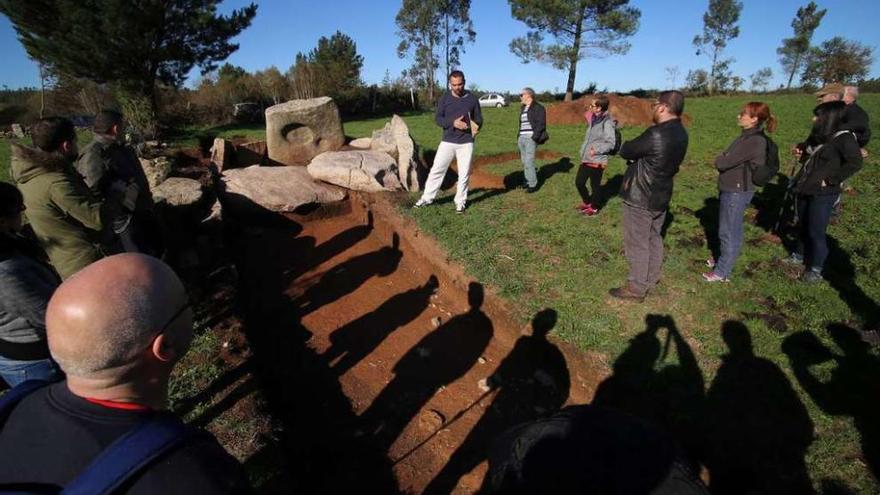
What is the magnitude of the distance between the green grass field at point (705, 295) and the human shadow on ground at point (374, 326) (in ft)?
2.34

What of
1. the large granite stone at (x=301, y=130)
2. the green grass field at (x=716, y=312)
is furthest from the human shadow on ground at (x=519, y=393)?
the large granite stone at (x=301, y=130)

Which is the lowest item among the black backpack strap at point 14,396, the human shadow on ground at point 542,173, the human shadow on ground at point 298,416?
the human shadow on ground at point 298,416

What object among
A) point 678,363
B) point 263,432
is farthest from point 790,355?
point 263,432

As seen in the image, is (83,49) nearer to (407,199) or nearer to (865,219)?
(407,199)

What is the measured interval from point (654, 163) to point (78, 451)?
164 inches

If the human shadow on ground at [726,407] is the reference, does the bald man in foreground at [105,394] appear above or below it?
above

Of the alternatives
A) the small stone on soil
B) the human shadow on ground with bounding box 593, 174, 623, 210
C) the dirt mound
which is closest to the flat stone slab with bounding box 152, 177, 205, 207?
the small stone on soil

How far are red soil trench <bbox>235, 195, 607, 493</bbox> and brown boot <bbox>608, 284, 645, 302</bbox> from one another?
0.77m

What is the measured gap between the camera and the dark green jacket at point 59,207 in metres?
2.96

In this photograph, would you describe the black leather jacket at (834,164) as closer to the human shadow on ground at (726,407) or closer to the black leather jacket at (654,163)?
the black leather jacket at (654,163)

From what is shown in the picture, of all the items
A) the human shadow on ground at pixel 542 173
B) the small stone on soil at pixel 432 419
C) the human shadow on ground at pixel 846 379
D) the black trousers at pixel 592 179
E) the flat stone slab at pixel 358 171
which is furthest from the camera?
the human shadow on ground at pixel 542 173

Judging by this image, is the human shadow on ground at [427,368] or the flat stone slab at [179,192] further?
the flat stone slab at [179,192]

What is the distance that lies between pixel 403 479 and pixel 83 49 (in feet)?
56.7

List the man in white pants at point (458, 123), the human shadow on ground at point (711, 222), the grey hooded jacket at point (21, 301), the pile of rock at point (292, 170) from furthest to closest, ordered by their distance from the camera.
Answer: the pile of rock at point (292, 170) < the man in white pants at point (458, 123) < the human shadow on ground at point (711, 222) < the grey hooded jacket at point (21, 301)
